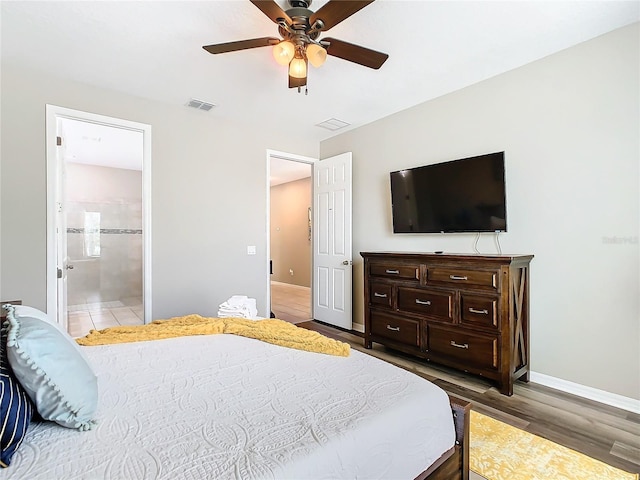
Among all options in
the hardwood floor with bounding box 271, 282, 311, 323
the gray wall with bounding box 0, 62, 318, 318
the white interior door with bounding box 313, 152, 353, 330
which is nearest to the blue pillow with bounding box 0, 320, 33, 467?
the gray wall with bounding box 0, 62, 318, 318

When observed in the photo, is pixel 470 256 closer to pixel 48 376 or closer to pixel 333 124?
pixel 333 124

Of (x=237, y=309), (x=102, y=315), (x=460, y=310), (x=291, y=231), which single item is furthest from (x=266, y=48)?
(x=291, y=231)

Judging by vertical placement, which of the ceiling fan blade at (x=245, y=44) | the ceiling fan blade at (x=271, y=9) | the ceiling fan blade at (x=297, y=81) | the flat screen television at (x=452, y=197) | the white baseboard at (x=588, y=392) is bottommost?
the white baseboard at (x=588, y=392)

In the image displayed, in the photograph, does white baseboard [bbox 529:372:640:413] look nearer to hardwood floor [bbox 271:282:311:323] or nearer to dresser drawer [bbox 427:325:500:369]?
dresser drawer [bbox 427:325:500:369]

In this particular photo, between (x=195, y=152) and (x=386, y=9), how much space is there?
249cm

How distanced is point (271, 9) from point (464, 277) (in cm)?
233

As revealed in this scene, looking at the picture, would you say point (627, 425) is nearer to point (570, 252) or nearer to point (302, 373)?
point (570, 252)

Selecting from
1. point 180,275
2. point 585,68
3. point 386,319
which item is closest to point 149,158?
point 180,275

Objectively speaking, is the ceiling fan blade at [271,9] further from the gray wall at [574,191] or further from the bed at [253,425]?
the gray wall at [574,191]

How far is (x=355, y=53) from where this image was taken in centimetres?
213

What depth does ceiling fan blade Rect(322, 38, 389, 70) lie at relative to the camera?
2.05m

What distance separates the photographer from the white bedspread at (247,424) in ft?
2.78

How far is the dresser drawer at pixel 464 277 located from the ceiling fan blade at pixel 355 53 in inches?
68.0

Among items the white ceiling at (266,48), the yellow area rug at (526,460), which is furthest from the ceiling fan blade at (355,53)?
the yellow area rug at (526,460)
